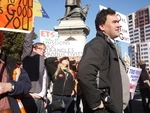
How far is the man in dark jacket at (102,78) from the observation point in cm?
258

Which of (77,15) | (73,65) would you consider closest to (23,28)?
(73,65)

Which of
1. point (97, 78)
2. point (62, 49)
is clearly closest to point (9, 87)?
point (97, 78)

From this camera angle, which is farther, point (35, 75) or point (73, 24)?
point (73, 24)

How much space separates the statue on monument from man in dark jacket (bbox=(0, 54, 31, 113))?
9258 millimetres

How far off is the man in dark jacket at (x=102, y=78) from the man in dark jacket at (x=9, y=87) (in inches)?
24.6

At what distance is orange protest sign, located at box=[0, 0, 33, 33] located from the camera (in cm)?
251

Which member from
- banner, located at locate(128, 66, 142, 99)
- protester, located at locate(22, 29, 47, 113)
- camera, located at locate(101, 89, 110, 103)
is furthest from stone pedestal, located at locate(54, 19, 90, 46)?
camera, located at locate(101, 89, 110, 103)

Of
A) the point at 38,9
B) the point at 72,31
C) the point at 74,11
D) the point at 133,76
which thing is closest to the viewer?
the point at 38,9

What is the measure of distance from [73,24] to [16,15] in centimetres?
844

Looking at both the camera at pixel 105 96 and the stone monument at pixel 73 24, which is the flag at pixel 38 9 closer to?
the stone monument at pixel 73 24

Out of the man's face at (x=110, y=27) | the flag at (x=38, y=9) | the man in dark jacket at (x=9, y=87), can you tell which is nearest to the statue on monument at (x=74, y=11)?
the flag at (x=38, y=9)

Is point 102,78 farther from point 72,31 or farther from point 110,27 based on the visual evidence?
point 72,31

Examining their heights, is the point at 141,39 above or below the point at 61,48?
above

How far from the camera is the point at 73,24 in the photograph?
432 inches
